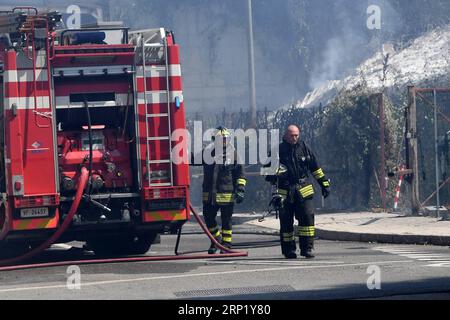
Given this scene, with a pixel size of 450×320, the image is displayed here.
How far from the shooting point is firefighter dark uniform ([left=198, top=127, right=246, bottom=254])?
1401 cm

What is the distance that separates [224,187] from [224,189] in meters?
0.03

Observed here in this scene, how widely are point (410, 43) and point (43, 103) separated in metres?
22.9

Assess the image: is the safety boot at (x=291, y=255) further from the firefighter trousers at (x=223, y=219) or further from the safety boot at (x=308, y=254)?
the firefighter trousers at (x=223, y=219)

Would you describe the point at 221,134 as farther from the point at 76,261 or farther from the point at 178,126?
the point at 76,261

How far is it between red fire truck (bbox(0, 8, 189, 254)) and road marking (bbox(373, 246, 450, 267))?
104 inches

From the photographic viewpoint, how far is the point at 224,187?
14016 mm

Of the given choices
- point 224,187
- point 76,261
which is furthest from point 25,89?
point 224,187

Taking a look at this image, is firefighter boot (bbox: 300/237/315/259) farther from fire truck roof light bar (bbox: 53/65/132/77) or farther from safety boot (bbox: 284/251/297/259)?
fire truck roof light bar (bbox: 53/65/132/77)

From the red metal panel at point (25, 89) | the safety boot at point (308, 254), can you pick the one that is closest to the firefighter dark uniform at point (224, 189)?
the safety boot at point (308, 254)

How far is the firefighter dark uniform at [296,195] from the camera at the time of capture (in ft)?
42.7

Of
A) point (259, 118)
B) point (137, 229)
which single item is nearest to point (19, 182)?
point (137, 229)

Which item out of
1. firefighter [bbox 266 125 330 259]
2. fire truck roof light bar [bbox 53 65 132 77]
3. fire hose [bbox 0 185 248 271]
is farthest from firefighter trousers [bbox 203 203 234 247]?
fire truck roof light bar [bbox 53 65 132 77]

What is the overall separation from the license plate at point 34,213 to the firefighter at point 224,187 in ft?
7.52
